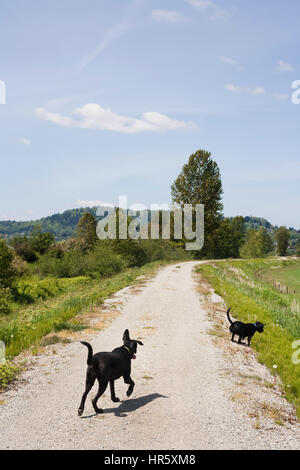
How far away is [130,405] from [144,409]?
310 millimetres

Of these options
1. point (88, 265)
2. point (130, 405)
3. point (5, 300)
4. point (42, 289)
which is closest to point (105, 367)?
point (130, 405)

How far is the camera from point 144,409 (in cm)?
657

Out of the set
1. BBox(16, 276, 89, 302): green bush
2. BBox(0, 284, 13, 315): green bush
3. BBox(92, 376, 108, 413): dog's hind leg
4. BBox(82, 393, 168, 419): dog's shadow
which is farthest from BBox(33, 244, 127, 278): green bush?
BBox(92, 376, 108, 413): dog's hind leg

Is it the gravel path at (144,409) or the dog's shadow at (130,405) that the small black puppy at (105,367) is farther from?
the gravel path at (144,409)

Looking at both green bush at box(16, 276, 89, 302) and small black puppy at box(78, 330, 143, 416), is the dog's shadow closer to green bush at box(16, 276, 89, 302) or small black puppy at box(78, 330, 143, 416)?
small black puppy at box(78, 330, 143, 416)

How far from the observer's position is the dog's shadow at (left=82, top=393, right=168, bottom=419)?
6.34 metres

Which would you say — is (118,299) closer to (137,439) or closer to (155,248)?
(137,439)

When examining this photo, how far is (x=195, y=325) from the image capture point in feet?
45.1

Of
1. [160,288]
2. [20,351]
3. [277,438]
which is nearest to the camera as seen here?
[277,438]

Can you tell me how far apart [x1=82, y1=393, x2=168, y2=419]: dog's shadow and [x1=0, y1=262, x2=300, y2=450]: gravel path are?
0.8 inches
